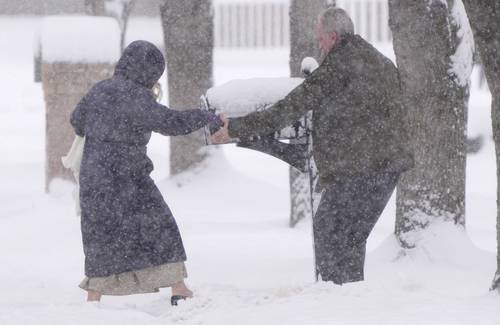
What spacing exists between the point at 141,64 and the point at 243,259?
2.40 meters

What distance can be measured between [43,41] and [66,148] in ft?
3.70

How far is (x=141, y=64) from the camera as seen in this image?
20.8ft

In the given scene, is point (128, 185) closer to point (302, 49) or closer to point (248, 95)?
point (248, 95)

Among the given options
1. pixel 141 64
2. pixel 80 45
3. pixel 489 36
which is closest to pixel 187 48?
Result: pixel 80 45

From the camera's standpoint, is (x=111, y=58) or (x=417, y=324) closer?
(x=417, y=324)

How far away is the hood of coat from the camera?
250 inches

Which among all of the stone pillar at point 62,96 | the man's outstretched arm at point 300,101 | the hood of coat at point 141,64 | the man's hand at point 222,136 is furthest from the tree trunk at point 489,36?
the stone pillar at point 62,96

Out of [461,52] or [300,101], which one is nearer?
[300,101]

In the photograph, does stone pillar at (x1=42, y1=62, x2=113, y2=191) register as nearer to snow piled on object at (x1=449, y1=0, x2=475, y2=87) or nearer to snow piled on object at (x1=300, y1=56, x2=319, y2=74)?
snow piled on object at (x1=449, y1=0, x2=475, y2=87)

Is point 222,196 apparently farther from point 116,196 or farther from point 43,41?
point 116,196

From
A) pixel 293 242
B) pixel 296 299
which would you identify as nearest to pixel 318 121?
pixel 296 299

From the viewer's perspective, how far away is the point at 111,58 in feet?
39.1

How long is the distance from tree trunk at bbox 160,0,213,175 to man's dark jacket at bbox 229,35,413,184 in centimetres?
601

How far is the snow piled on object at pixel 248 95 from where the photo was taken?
6.28m
